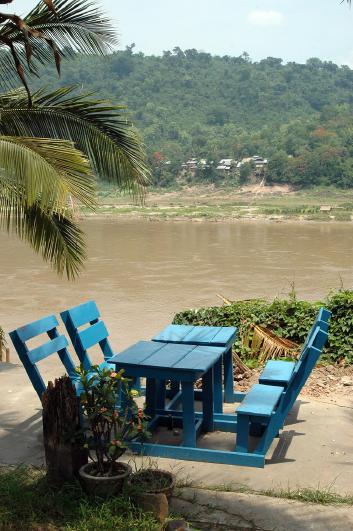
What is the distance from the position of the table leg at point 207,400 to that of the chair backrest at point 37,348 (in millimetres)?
1061

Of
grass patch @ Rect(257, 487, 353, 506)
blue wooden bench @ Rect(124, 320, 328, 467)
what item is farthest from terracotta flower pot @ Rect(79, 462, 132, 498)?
grass patch @ Rect(257, 487, 353, 506)

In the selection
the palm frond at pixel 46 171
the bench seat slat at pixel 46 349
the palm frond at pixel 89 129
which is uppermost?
the palm frond at pixel 89 129

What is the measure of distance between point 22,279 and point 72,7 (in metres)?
19.8

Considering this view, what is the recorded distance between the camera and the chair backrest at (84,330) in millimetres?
5355

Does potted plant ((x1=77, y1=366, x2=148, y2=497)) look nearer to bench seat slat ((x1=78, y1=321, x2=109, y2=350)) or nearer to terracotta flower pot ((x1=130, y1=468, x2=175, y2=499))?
terracotta flower pot ((x1=130, y1=468, x2=175, y2=499))

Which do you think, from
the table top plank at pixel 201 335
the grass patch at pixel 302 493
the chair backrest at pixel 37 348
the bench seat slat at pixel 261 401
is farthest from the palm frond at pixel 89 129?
the grass patch at pixel 302 493

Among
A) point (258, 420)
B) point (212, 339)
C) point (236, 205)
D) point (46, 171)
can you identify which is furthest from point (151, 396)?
point (236, 205)

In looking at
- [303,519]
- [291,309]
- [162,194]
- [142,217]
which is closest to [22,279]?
[291,309]

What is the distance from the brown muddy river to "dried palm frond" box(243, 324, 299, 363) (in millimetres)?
6355

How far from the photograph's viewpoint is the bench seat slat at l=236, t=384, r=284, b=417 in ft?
14.4

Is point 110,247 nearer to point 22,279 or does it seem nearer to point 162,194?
point 22,279

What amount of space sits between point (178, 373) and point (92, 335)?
4.60 ft

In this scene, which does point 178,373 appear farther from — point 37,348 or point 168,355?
point 37,348

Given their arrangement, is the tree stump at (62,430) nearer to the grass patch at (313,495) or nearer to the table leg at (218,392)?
the grass patch at (313,495)
